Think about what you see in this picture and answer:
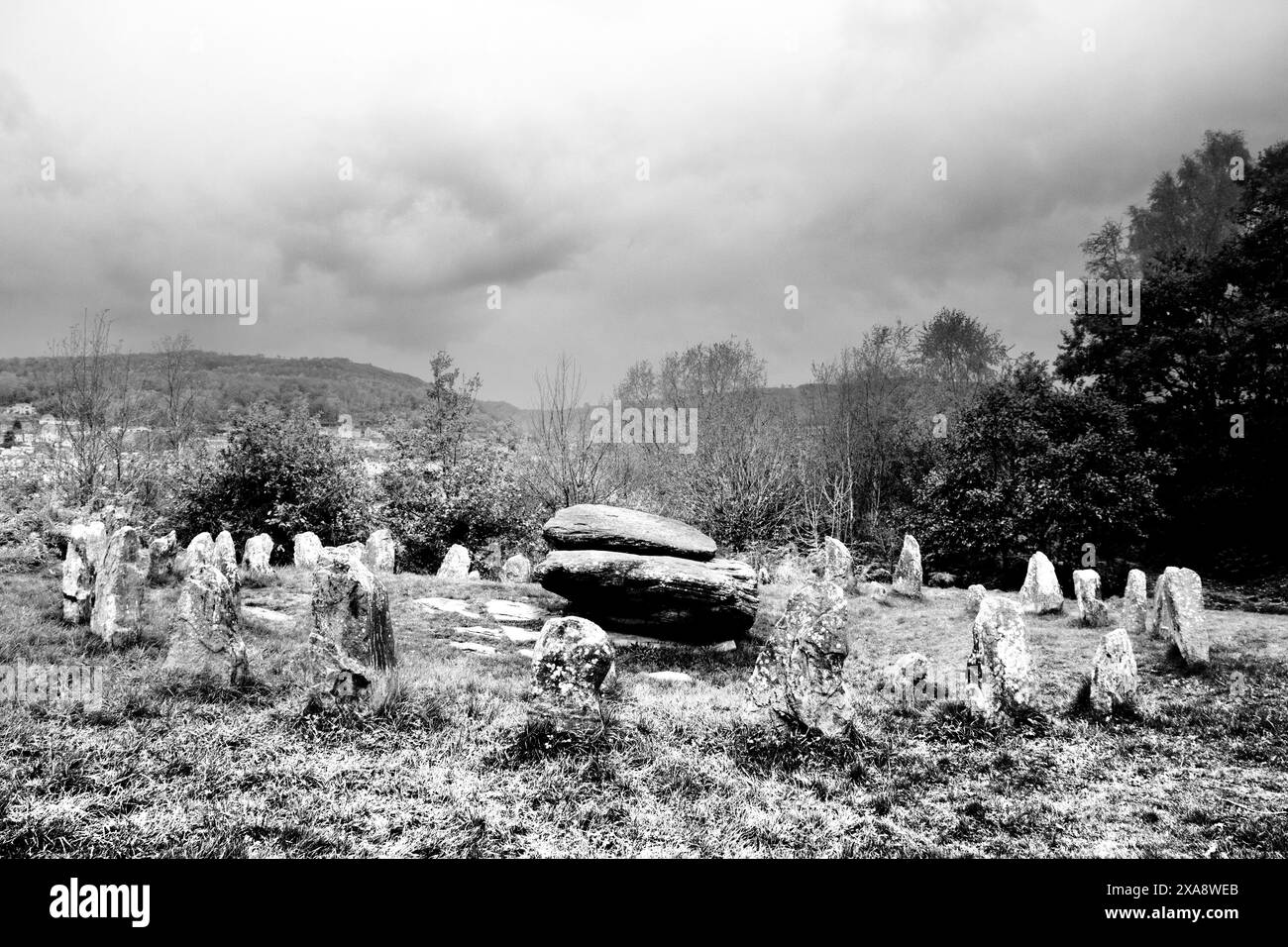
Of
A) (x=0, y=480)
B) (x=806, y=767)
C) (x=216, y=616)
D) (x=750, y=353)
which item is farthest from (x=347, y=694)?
(x=750, y=353)

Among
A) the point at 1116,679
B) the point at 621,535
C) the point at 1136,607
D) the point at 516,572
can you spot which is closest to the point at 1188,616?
the point at 1136,607

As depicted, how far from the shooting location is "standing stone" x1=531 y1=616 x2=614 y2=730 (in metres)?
5.61

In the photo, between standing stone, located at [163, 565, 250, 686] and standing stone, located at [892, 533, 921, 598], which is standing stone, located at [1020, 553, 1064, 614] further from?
standing stone, located at [163, 565, 250, 686]

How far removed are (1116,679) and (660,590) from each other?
656 centimetres

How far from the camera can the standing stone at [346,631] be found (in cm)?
598

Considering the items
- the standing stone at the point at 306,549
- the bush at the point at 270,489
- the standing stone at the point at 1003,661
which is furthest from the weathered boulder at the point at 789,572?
the bush at the point at 270,489

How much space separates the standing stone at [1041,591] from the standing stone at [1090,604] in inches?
30.7

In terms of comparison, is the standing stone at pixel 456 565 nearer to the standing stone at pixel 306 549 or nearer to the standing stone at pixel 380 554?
the standing stone at pixel 380 554

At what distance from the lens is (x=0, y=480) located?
1797 centimetres

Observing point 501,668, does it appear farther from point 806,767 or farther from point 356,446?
point 356,446

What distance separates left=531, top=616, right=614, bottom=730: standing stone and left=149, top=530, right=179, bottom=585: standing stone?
33.9 ft

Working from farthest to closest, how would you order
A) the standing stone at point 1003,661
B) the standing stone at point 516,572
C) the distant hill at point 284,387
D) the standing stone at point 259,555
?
the distant hill at point 284,387, the standing stone at point 516,572, the standing stone at point 259,555, the standing stone at point 1003,661

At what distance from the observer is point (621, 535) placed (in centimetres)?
1234
